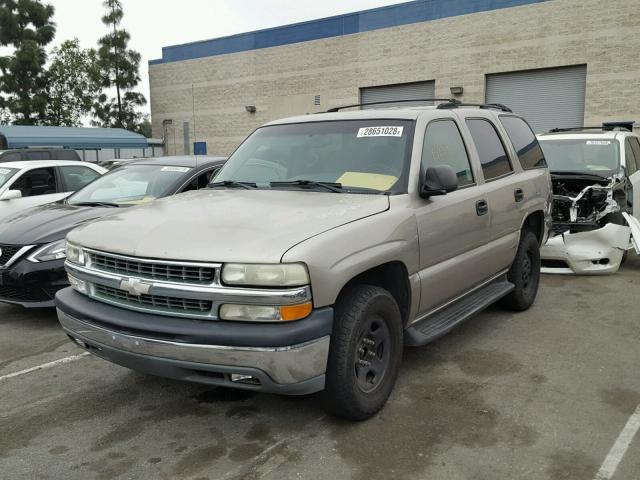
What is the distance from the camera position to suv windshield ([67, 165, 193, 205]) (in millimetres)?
6383

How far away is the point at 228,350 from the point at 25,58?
108ft

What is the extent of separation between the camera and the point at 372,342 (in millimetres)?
3479

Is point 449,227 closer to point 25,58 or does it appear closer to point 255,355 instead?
point 255,355

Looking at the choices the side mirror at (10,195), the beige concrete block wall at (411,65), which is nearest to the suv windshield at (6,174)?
the side mirror at (10,195)

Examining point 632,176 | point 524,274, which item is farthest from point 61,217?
point 632,176

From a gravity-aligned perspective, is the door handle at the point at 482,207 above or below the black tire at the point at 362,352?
above

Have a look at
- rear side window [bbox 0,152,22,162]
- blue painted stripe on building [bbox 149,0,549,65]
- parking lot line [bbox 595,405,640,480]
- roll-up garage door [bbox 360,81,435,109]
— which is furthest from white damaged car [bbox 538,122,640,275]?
roll-up garage door [bbox 360,81,435,109]

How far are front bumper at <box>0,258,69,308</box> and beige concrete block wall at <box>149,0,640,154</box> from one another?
1796cm

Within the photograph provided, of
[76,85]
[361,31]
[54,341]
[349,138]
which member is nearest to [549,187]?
[349,138]

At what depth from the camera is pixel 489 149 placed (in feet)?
16.5

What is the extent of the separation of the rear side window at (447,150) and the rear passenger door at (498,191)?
0.24 m

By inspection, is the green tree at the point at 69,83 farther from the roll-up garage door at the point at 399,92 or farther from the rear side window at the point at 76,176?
the rear side window at the point at 76,176

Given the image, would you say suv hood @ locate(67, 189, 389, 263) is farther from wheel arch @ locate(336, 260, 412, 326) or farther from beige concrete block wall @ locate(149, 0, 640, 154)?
beige concrete block wall @ locate(149, 0, 640, 154)

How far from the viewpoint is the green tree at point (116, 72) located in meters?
34.2
